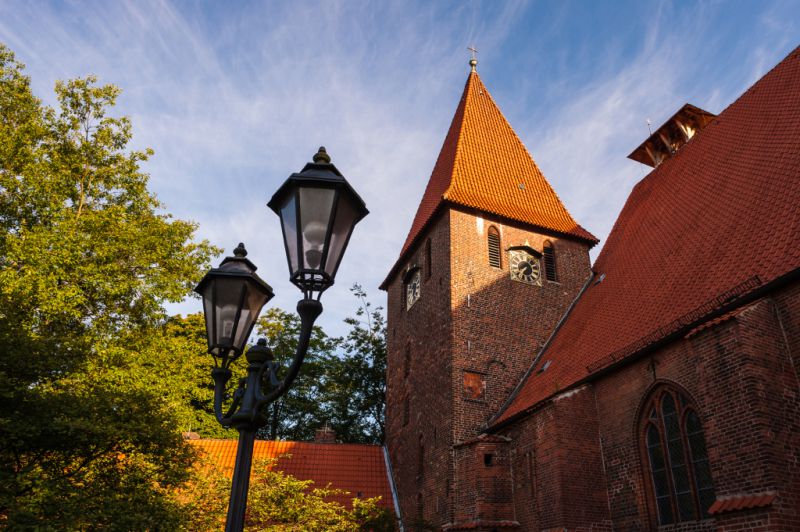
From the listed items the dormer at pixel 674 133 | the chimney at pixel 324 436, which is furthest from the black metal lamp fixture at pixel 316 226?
the chimney at pixel 324 436

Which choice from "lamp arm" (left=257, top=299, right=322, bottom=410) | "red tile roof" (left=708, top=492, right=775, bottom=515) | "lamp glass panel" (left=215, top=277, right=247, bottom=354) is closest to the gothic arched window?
"red tile roof" (left=708, top=492, right=775, bottom=515)

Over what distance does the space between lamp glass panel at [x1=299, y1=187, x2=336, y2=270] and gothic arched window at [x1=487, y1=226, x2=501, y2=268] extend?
502 inches

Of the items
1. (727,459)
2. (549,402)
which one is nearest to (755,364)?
(727,459)

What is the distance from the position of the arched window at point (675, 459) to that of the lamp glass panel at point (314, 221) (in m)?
7.58

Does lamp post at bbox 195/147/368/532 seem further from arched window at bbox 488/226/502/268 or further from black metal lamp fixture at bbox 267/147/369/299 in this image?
arched window at bbox 488/226/502/268

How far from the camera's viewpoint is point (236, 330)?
12.9ft

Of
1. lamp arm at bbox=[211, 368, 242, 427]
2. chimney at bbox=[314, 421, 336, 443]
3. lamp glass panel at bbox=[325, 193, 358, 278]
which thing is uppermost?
chimney at bbox=[314, 421, 336, 443]

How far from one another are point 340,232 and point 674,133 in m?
16.6

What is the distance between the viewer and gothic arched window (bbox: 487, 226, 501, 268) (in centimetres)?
1600

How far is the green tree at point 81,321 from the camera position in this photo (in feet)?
28.0

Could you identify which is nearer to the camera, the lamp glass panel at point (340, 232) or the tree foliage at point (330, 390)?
the lamp glass panel at point (340, 232)

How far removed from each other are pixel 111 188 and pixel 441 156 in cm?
980

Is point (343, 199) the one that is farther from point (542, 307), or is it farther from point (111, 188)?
point (111, 188)

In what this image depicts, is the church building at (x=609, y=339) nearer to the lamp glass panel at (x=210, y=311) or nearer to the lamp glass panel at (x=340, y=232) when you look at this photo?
the lamp glass panel at (x=340, y=232)
